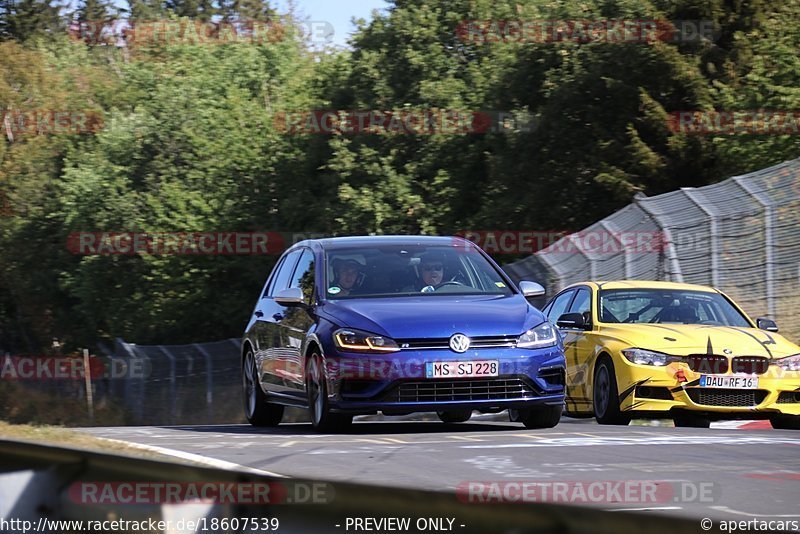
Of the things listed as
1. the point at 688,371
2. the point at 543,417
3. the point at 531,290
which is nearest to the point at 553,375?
the point at 543,417

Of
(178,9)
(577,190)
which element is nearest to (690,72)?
(577,190)

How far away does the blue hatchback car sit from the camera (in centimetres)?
1106

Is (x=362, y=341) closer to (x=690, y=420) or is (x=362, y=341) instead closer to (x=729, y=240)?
(x=690, y=420)

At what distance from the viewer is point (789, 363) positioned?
13211mm

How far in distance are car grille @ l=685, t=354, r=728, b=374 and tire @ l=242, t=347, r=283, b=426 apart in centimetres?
384

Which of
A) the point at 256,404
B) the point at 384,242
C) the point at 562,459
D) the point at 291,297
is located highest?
the point at 384,242

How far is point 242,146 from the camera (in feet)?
186

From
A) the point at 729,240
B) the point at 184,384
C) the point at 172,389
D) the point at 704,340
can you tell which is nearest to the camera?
the point at 704,340

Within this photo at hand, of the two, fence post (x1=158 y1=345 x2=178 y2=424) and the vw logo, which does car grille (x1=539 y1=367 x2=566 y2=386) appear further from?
fence post (x1=158 y1=345 x2=178 y2=424)

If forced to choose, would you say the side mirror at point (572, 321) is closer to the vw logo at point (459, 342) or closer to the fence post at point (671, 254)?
the vw logo at point (459, 342)

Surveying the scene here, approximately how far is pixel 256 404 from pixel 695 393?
4.13m

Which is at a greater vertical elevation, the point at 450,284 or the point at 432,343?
the point at 450,284

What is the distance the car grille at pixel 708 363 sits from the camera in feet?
42.9

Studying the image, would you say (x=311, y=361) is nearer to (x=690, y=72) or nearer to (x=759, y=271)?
(x=759, y=271)
